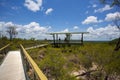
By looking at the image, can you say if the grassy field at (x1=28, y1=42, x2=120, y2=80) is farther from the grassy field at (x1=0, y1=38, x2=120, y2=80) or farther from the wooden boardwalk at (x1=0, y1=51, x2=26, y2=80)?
the wooden boardwalk at (x1=0, y1=51, x2=26, y2=80)

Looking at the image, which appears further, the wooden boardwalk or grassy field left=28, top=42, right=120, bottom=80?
grassy field left=28, top=42, right=120, bottom=80

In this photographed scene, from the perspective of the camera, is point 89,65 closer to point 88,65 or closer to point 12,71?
point 88,65

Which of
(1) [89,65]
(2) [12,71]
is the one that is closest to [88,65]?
(1) [89,65]

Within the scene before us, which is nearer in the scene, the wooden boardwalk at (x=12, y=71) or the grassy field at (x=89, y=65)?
the wooden boardwalk at (x=12, y=71)

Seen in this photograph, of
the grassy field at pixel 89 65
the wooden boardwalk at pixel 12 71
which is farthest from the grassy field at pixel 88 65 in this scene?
the wooden boardwalk at pixel 12 71

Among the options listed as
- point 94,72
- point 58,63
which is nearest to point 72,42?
point 94,72

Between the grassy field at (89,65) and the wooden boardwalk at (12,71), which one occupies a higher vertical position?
the wooden boardwalk at (12,71)

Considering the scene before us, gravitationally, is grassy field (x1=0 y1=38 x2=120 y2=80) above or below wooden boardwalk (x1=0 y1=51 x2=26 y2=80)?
below

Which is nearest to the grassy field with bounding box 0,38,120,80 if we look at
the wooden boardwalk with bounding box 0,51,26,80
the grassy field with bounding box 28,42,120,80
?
the grassy field with bounding box 28,42,120,80

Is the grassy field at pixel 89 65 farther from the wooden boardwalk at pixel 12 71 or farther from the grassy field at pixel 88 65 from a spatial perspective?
the wooden boardwalk at pixel 12 71

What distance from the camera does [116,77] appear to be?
1977 centimetres

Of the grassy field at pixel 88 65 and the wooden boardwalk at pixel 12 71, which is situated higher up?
the wooden boardwalk at pixel 12 71

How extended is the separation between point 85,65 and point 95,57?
1771mm

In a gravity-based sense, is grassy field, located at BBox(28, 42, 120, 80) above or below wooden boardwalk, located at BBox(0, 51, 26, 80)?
below
